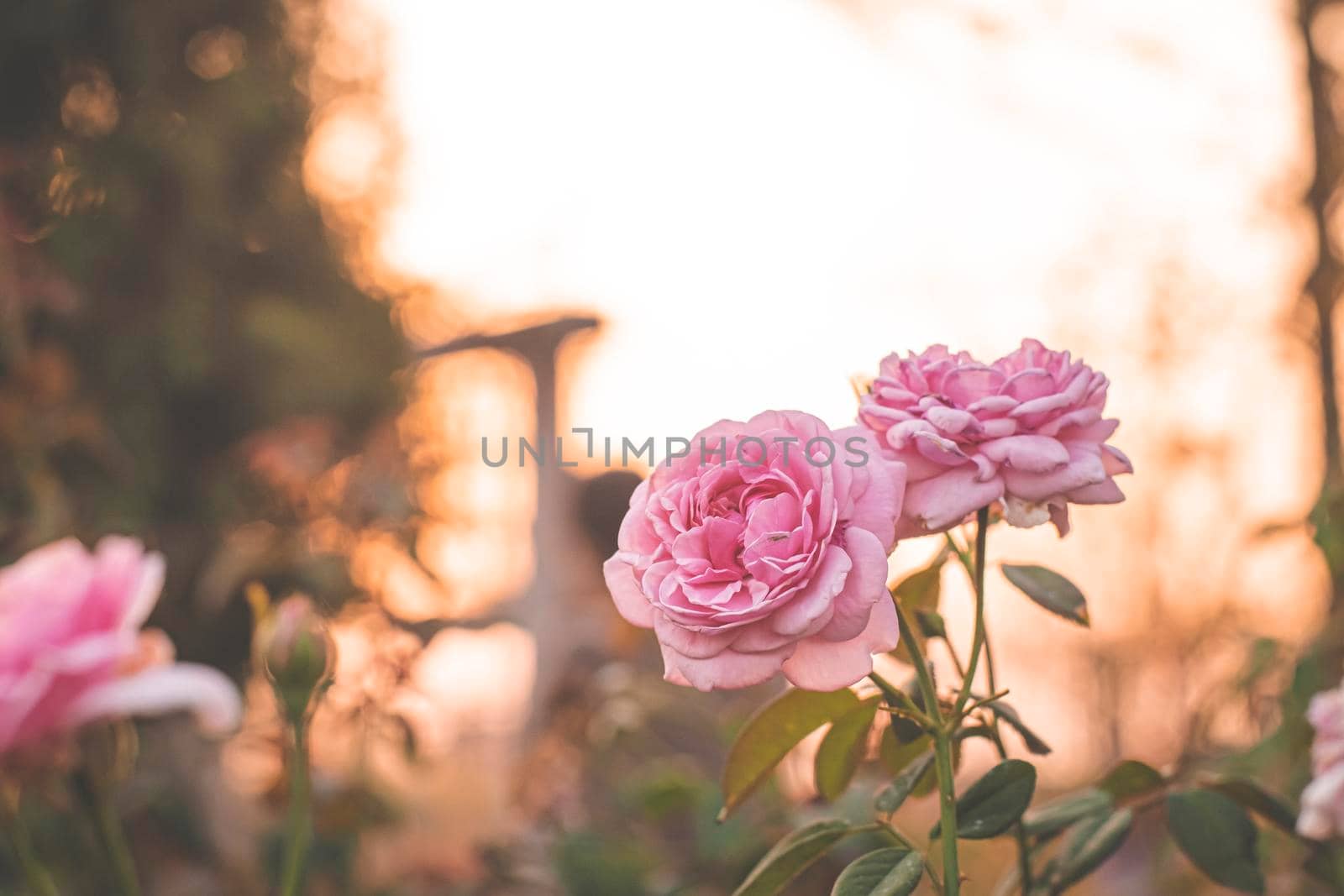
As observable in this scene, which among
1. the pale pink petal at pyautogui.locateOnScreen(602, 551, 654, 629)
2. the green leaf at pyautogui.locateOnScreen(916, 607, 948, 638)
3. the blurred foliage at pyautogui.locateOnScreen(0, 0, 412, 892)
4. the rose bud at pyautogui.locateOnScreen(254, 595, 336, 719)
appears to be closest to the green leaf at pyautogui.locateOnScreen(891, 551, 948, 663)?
the green leaf at pyautogui.locateOnScreen(916, 607, 948, 638)

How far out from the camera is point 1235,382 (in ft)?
3.95

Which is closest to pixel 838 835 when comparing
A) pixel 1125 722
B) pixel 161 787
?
pixel 161 787

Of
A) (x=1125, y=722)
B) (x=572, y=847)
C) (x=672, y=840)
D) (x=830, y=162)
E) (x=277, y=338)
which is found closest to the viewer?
(x=572, y=847)

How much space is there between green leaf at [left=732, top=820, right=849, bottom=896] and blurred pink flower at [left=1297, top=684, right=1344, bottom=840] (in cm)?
19

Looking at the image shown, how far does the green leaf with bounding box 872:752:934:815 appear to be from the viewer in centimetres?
30

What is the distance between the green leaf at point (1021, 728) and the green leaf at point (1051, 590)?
0.04 meters

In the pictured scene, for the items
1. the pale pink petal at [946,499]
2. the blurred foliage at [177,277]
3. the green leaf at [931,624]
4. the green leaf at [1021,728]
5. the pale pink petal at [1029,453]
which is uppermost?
the blurred foliage at [177,277]

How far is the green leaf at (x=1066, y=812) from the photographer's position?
0.35m

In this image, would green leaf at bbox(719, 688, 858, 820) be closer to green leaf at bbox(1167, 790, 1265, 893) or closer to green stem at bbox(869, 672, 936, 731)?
green stem at bbox(869, 672, 936, 731)

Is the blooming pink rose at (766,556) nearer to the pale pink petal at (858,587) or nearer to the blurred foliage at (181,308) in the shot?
the pale pink petal at (858,587)

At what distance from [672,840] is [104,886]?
1.95ft

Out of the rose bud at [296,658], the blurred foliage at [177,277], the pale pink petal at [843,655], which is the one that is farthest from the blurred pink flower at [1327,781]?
the blurred foliage at [177,277]

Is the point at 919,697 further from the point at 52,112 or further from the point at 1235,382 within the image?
the point at 52,112

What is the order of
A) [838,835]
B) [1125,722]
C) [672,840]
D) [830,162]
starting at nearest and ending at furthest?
[838,835] → [830,162] → [672,840] → [1125,722]
